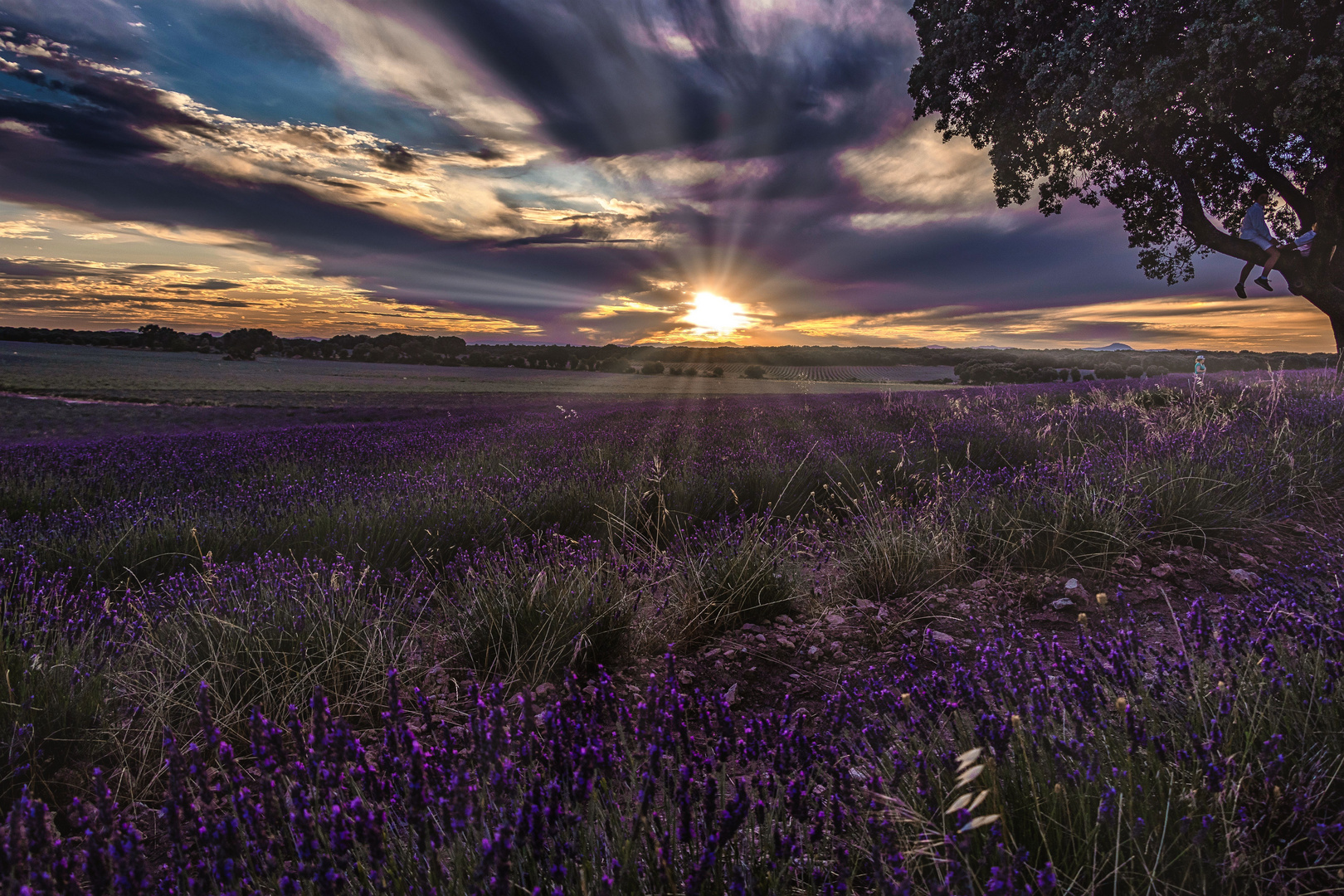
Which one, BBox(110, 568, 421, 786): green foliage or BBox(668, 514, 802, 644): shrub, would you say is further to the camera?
BBox(668, 514, 802, 644): shrub

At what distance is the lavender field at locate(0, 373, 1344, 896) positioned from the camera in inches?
51.5

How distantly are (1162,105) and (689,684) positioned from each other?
532 inches

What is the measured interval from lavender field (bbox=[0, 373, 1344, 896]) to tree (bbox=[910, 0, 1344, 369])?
7.35 metres

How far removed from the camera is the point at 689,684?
2.80 m

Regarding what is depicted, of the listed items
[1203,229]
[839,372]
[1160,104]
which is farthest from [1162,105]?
[839,372]

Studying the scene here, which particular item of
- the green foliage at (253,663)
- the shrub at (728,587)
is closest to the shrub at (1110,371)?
the shrub at (728,587)

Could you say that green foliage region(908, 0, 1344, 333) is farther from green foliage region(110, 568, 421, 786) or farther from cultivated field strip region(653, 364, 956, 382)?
cultivated field strip region(653, 364, 956, 382)

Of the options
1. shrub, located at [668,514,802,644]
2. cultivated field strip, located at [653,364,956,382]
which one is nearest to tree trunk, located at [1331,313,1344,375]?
shrub, located at [668,514,802,644]

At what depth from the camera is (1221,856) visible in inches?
52.3

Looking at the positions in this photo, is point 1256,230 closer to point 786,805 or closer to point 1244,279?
point 1244,279

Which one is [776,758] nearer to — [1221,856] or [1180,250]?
[1221,856]

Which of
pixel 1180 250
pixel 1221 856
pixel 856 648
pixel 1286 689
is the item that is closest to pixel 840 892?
pixel 1221 856

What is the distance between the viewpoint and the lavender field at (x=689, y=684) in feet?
4.29

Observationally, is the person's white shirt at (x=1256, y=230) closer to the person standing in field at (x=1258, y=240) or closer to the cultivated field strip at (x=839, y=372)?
the person standing in field at (x=1258, y=240)
